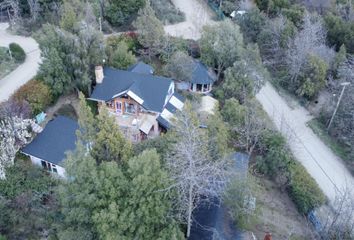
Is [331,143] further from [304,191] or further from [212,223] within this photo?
[212,223]

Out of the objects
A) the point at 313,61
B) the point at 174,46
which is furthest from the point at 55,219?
the point at 313,61

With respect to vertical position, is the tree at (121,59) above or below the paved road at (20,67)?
above

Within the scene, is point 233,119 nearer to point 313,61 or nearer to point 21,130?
point 313,61

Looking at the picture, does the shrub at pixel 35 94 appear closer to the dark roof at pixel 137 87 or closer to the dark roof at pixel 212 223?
the dark roof at pixel 137 87

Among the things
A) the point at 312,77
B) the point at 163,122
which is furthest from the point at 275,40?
the point at 163,122

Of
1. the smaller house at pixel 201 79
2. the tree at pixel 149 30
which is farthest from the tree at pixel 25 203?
the tree at pixel 149 30

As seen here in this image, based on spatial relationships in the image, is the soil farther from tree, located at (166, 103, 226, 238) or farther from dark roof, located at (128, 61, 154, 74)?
dark roof, located at (128, 61, 154, 74)
